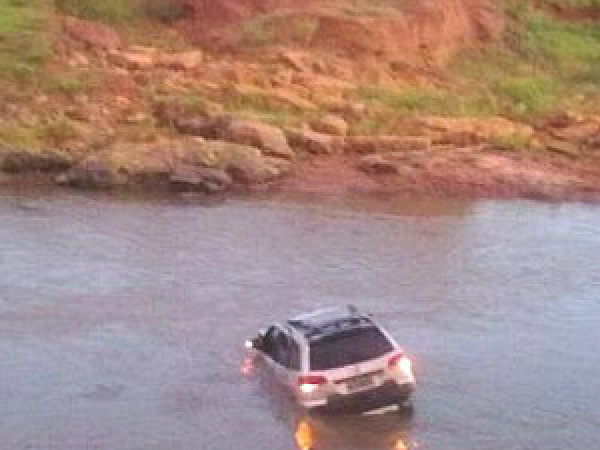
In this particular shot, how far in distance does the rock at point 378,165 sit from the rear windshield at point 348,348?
15630 millimetres

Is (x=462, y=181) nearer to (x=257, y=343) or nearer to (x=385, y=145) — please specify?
(x=385, y=145)

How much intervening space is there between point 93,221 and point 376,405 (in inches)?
527

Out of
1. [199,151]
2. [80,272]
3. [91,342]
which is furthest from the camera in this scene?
[199,151]

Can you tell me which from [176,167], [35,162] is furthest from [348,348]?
[35,162]

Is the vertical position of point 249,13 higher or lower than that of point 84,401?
higher

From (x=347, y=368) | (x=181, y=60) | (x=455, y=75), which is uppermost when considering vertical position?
(x=181, y=60)

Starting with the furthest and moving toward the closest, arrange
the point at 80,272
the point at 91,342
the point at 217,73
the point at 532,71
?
the point at 532,71 → the point at 217,73 → the point at 80,272 → the point at 91,342

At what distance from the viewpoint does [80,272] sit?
101ft

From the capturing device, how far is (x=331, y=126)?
40.2m

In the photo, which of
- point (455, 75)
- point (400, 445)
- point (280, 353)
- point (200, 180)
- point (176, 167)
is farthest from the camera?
point (455, 75)

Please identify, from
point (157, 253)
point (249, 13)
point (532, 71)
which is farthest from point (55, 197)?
point (532, 71)

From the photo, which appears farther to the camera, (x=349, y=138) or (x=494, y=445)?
(x=349, y=138)

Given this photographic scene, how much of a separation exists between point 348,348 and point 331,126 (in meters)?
17.9

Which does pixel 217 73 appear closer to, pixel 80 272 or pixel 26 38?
pixel 26 38
